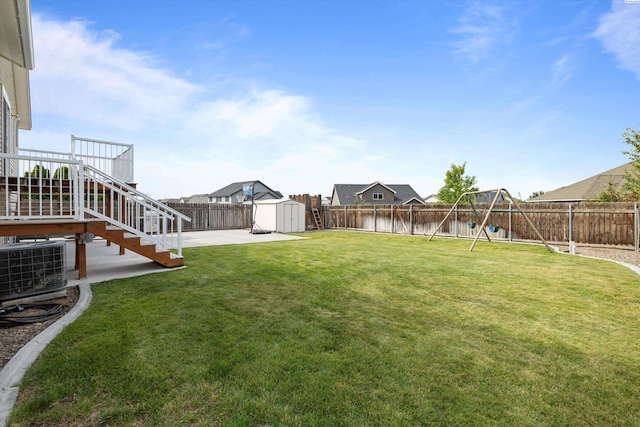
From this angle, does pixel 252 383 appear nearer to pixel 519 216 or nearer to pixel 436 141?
pixel 519 216

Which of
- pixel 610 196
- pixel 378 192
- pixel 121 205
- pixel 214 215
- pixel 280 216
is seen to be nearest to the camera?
pixel 121 205

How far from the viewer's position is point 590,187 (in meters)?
19.9

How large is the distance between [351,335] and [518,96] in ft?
52.5

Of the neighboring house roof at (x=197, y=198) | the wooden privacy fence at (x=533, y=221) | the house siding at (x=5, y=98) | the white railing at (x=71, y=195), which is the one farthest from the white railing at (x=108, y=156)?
the neighboring house roof at (x=197, y=198)

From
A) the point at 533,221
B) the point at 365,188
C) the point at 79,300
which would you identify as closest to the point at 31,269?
the point at 79,300

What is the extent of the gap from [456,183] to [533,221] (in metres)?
18.9

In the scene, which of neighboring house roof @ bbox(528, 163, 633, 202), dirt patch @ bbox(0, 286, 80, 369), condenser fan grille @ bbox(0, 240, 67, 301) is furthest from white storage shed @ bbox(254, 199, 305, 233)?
neighboring house roof @ bbox(528, 163, 633, 202)

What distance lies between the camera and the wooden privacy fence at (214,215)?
16.9m

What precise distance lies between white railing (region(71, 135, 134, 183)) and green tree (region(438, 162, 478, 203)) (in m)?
27.9

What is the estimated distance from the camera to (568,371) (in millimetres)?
2379

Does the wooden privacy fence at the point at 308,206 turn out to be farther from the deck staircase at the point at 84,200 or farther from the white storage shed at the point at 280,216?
the deck staircase at the point at 84,200

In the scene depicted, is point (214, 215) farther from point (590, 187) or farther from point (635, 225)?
point (590, 187)

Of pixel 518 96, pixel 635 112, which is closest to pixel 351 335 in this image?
pixel 518 96

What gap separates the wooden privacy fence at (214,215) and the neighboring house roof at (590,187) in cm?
2127
